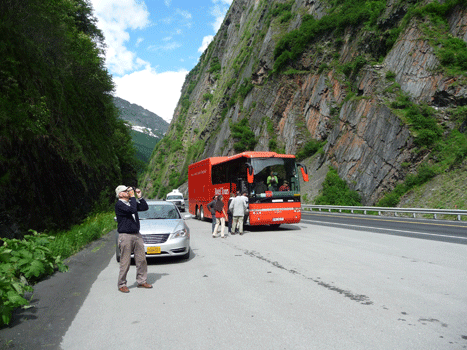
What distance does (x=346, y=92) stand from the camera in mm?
41406

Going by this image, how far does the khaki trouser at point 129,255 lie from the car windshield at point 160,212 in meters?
3.51

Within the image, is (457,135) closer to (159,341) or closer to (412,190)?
(412,190)

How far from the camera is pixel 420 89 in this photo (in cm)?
3175

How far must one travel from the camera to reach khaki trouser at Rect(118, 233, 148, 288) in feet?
21.6

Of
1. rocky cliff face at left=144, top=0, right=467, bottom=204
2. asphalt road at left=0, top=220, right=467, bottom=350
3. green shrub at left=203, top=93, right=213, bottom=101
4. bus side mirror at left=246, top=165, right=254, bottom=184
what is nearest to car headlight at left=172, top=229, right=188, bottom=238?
asphalt road at left=0, top=220, right=467, bottom=350

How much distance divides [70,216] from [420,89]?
95.3ft

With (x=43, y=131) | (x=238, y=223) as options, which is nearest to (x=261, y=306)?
(x=238, y=223)

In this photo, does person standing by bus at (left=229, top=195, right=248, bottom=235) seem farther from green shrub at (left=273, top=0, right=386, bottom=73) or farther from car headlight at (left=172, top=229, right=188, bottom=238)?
green shrub at (left=273, top=0, right=386, bottom=73)

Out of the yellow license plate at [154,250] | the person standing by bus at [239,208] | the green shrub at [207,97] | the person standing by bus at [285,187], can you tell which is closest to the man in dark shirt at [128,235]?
the yellow license plate at [154,250]

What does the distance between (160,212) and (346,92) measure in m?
35.4

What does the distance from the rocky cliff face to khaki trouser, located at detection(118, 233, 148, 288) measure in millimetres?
26885

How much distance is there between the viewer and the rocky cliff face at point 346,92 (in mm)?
30781

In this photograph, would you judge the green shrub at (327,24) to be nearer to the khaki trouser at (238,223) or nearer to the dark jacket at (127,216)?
the khaki trouser at (238,223)

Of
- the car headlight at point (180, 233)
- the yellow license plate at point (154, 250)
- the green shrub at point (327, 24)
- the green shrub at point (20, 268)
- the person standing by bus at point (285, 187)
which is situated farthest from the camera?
the green shrub at point (327, 24)
